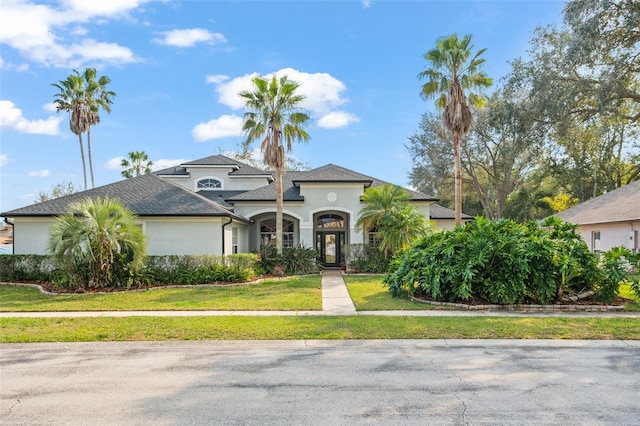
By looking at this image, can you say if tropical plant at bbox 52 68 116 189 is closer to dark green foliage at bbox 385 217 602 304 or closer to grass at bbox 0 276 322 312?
grass at bbox 0 276 322 312

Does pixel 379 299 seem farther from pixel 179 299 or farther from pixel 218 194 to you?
pixel 218 194

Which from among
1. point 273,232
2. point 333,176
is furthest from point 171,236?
point 333,176

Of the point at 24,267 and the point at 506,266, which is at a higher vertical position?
the point at 506,266

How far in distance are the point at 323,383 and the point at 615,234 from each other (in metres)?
20.4

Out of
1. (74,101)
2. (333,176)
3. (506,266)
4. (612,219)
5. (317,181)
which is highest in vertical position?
(74,101)

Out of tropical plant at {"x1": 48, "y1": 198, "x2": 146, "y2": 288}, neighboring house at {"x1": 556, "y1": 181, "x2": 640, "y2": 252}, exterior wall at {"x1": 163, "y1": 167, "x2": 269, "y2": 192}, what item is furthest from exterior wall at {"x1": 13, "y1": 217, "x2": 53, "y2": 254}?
neighboring house at {"x1": 556, "y1": 181, "x2": 640, "y2": 252}

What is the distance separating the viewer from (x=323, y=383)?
17.6 feet

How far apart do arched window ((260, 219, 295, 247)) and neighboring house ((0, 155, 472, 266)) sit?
57 millimetres

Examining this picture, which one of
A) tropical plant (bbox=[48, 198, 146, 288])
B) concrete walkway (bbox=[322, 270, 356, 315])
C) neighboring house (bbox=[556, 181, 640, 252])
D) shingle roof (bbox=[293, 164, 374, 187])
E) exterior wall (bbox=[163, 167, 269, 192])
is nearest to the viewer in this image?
concrete walkway (bbox=[322, 270, 356, 315])

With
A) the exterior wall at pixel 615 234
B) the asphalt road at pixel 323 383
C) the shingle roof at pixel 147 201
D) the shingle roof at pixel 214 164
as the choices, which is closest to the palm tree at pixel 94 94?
the shingle roof at pixel 214 164

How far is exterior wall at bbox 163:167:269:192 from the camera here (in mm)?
26078

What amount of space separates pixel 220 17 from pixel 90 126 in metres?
24.2

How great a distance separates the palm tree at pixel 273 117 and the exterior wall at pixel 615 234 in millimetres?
13482

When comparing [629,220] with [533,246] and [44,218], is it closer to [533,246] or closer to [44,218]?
[533,246]
